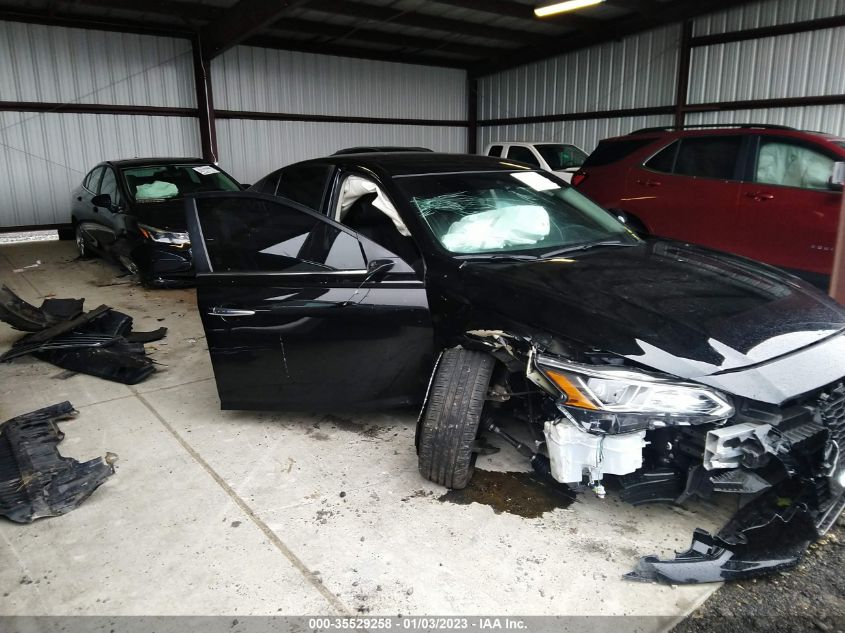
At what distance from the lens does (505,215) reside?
3441 millimetres

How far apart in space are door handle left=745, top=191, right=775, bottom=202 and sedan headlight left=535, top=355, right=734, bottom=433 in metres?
4.57

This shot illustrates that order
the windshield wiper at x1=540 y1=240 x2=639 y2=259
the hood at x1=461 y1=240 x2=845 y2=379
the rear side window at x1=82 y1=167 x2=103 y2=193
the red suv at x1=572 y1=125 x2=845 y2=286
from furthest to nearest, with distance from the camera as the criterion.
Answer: the rear side window at x1=82 y1=167 x2=103 y2=193 < the red suv at x1=572 y1=125 x2=845 y2=286 < the windshield wiper at x1=540 y1=240 x2=639 y2=259 < the hood at x1=461 y1=240 x2=845 y2=379

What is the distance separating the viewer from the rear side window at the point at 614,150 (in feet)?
23.2

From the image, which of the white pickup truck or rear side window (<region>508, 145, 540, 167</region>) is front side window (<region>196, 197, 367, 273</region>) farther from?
rear side window (<region>508, 145, 540, 167</region>)

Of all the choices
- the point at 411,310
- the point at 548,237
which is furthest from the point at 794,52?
the point at 411,310

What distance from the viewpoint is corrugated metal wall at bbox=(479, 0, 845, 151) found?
1016 centimetres

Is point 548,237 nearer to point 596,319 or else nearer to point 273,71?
point 596,319

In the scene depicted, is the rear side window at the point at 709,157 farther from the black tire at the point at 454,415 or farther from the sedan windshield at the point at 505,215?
the black tire at the point at 454,415

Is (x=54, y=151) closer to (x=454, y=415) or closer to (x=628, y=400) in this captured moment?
(x=454, y=415)

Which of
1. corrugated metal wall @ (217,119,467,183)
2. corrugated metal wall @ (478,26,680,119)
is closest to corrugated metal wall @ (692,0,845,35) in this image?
corrugated metal wall @ (478,26,680,119)

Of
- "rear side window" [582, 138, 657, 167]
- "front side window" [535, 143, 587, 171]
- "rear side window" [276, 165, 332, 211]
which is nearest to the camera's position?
"rear side window" [276, 165, 332, 211]

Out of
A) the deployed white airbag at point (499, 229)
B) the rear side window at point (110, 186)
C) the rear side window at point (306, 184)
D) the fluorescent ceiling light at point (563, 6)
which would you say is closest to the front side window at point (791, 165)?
the deployed white airbag at point (499, 229)

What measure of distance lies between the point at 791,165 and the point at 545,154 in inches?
243

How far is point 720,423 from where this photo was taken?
2.23m
